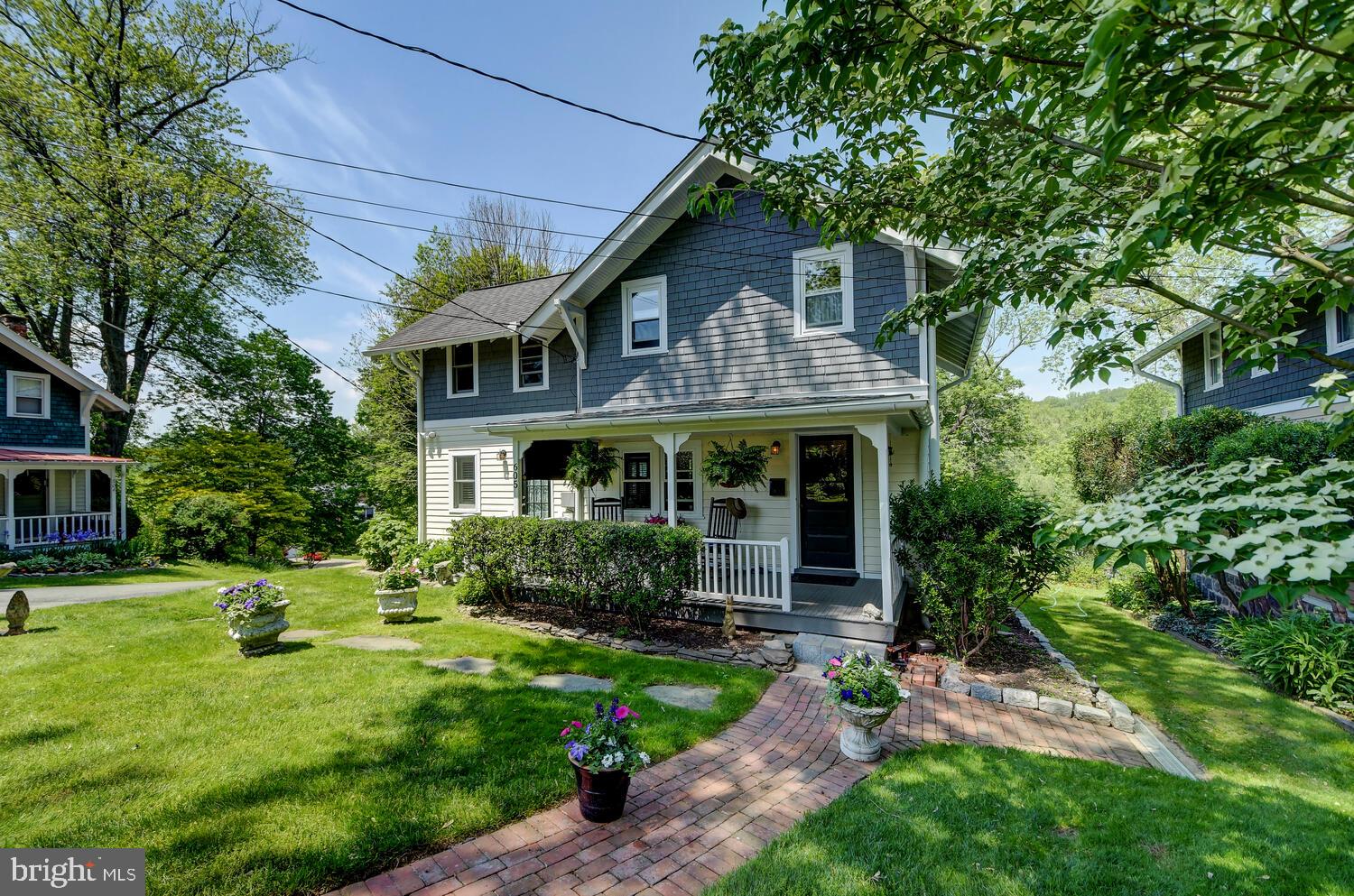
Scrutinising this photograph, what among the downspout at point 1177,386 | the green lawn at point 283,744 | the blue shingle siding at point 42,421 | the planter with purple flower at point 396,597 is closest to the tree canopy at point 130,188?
the blue shingle siding at point 42,421

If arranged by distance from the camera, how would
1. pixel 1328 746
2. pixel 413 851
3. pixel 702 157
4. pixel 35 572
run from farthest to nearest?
pixel 35 572
pixel 702 157
pixel 1328 746
pixel 413 851

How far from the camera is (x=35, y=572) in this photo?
40.0 feet

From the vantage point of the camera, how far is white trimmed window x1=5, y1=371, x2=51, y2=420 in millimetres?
15031

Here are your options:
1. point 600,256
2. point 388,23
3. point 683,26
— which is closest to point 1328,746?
point 683,26

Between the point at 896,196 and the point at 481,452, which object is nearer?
the point at 896,196

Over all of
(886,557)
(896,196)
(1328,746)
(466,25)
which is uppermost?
(466,25)

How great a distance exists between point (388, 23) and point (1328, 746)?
38.8ft

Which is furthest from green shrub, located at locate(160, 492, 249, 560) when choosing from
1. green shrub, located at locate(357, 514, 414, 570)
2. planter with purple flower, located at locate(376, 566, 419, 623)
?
planter with purple flower, located at locate(376, 566, 419, 623)

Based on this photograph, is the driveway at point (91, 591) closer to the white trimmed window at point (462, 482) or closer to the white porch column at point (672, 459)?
the white trimmed window at point (462, 482)

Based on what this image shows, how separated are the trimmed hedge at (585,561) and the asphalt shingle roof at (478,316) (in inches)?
198

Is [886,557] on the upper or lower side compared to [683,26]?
lower

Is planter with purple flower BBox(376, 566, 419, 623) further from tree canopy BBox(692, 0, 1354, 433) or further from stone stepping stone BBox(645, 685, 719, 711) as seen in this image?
tree canopy BBox(692, 0, 1354, 433)

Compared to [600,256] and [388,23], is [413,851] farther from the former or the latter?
[600,256]

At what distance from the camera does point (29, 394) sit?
15.4 metres
